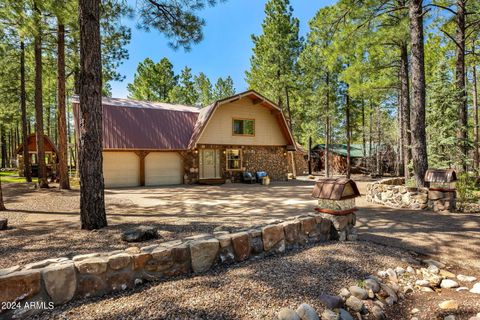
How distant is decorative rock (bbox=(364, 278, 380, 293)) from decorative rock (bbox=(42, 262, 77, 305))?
323 centimetres

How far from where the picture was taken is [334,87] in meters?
20.4

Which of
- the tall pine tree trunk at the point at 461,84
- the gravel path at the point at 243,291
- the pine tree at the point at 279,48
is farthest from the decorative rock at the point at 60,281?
the pine tree at the point at 279,48

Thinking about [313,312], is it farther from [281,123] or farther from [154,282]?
[281,123]

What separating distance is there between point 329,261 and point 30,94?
106ft

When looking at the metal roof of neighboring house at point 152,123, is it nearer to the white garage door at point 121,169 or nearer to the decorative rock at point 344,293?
the white garage door at point 121,169

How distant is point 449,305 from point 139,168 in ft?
45.0

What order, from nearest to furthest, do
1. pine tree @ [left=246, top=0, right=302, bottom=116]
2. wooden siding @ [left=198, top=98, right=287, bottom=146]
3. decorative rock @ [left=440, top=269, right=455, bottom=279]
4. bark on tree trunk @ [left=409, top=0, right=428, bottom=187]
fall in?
decorative rock @ [left=440, top=269, right=455, bottom=279], bark on tree trunk @ [left=409, top=0, right=428, bottom=187], wooden siding @ [left=198, top=98, right=287, bottom=146], pine tree @ [left=246, top=0, right=302, bottom=116]

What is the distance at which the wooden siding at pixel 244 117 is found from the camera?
49.7 ft

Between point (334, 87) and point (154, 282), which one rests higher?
point (334, 87)

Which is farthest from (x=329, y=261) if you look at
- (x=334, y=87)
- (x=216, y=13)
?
(x=334, y=87)

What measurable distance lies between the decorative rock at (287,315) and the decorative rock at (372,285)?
1238 mm

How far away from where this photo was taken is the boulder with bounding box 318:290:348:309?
272 cm

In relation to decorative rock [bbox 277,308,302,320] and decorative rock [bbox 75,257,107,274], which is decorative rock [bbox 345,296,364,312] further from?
decorative rock [bbox 75,257,107,274]

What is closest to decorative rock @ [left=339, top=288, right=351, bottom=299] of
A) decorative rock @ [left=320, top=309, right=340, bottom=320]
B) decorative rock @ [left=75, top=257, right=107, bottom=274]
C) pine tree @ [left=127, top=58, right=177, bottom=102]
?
decorative rock @ [left=320, top=309, right=340, bottom=320]
